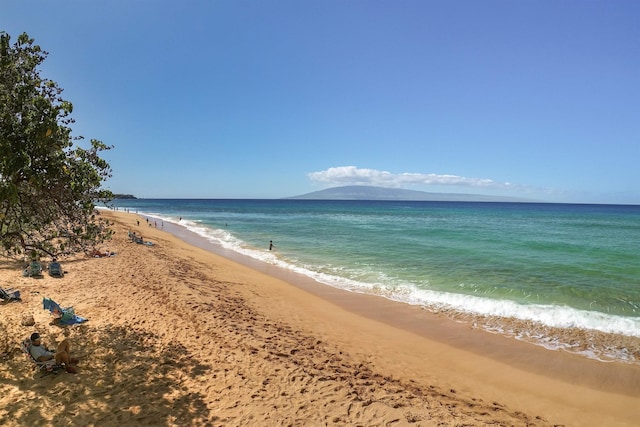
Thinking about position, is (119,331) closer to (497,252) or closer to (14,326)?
(14,326)

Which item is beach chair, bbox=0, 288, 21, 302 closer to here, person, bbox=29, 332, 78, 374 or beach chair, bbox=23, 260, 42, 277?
beach chair, bbox=23, 260, 42, 277

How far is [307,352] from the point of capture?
31.4 ft

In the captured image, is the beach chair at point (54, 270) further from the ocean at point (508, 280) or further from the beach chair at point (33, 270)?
the ocean at point (508, 280)

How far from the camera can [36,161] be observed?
6.55 metres

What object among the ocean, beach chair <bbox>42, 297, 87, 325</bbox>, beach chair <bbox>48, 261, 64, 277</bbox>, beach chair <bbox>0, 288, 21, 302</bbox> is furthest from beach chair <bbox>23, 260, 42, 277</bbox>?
the ocean

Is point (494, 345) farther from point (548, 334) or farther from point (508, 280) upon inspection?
point (508, 280)

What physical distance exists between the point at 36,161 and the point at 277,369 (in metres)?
7.00

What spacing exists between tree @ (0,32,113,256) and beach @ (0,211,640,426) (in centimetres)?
326

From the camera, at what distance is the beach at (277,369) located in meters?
6.68

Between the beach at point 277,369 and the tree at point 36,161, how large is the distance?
3261 millimetres

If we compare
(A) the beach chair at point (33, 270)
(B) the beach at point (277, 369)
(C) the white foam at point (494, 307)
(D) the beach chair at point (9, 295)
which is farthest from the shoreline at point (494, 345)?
(A) the beach chair at point (33, 270)

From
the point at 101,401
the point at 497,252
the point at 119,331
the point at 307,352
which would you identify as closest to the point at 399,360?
the point at 307,352

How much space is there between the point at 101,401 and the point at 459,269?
19.8 meters

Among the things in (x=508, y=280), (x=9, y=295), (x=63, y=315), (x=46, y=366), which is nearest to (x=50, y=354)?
(x=46, y=366)
